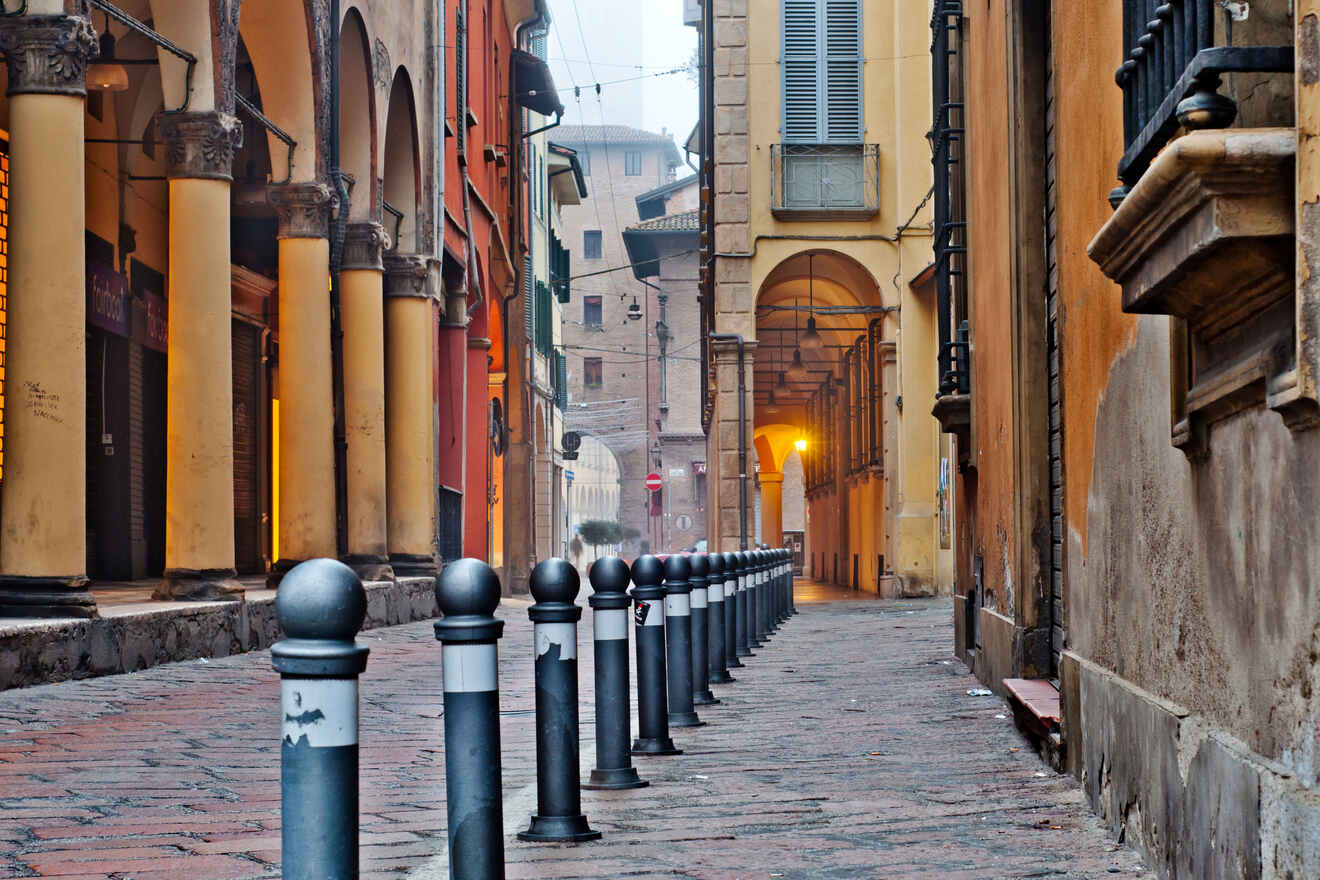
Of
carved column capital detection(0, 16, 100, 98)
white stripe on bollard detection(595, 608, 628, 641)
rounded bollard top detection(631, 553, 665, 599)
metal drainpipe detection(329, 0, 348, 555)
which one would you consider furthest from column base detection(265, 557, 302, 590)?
white stripe on bollard detection(595, 608, 628, 641)

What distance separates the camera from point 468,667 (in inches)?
153

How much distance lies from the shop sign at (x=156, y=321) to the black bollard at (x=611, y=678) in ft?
49.6

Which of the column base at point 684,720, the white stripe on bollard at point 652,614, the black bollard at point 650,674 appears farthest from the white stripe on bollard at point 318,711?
the column base at point 684,720

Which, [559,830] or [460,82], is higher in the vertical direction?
[460,82]

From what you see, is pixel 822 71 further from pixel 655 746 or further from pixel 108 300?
pixel 655 746

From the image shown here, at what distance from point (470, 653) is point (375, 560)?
46.0ft

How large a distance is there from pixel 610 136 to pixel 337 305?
3162 inches

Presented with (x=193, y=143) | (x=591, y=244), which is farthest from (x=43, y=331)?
(x=591, y=244)

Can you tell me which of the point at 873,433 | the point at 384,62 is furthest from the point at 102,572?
the point at 873,433

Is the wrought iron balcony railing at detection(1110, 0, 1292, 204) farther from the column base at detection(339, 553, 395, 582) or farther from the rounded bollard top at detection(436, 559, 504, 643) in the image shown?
the column base at detection(339, 553, 395, 582)

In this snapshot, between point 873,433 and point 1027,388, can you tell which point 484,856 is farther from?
point 873,433

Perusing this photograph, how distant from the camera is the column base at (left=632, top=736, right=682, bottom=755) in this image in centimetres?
714

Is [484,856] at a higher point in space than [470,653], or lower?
lower

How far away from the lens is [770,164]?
27469 millimetres
